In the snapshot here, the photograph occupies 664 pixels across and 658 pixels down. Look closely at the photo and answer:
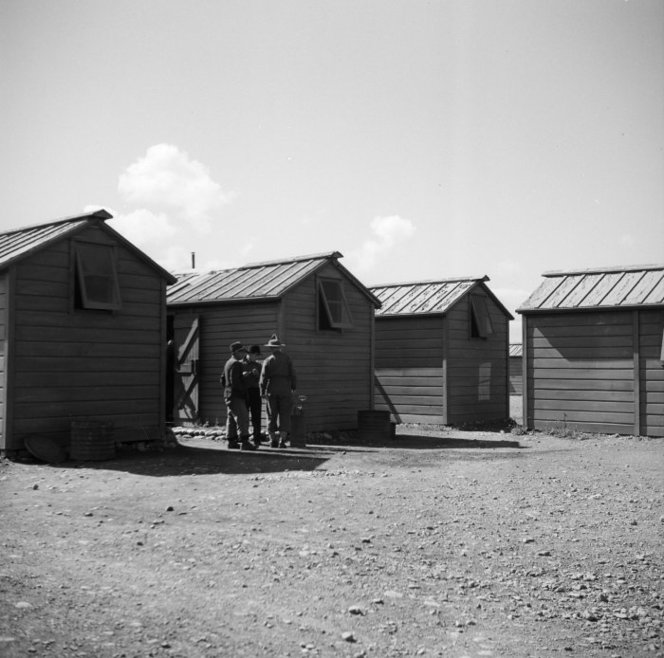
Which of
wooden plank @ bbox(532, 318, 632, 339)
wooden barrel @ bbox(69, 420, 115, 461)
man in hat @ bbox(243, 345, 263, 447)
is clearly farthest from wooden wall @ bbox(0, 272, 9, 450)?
wooden plank @ bbox(532, 318, 632, 339)

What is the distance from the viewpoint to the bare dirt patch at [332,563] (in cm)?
507

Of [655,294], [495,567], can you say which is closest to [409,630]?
[495,567]

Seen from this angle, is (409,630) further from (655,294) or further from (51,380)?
(655,294)

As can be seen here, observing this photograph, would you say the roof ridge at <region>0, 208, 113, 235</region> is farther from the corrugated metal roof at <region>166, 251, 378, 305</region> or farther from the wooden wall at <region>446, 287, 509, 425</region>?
the wooden wall at <region>446, 287, 509, 425</region>

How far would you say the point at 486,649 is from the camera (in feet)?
16.2

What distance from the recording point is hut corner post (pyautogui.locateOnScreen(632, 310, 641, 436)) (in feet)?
60.6

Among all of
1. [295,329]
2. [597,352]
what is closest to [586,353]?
[597,352]

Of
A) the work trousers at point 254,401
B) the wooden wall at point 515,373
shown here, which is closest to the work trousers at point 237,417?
the work trousers at point 254,401

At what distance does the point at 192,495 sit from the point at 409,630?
213 inches

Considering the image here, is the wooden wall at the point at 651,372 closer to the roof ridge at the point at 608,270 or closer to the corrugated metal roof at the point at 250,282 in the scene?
the roof ridge at the point at 608,270

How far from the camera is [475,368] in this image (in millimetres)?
23531

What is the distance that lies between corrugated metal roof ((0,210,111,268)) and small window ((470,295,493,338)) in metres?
12.2

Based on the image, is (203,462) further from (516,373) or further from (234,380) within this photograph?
(516,373)

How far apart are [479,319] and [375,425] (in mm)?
6650
